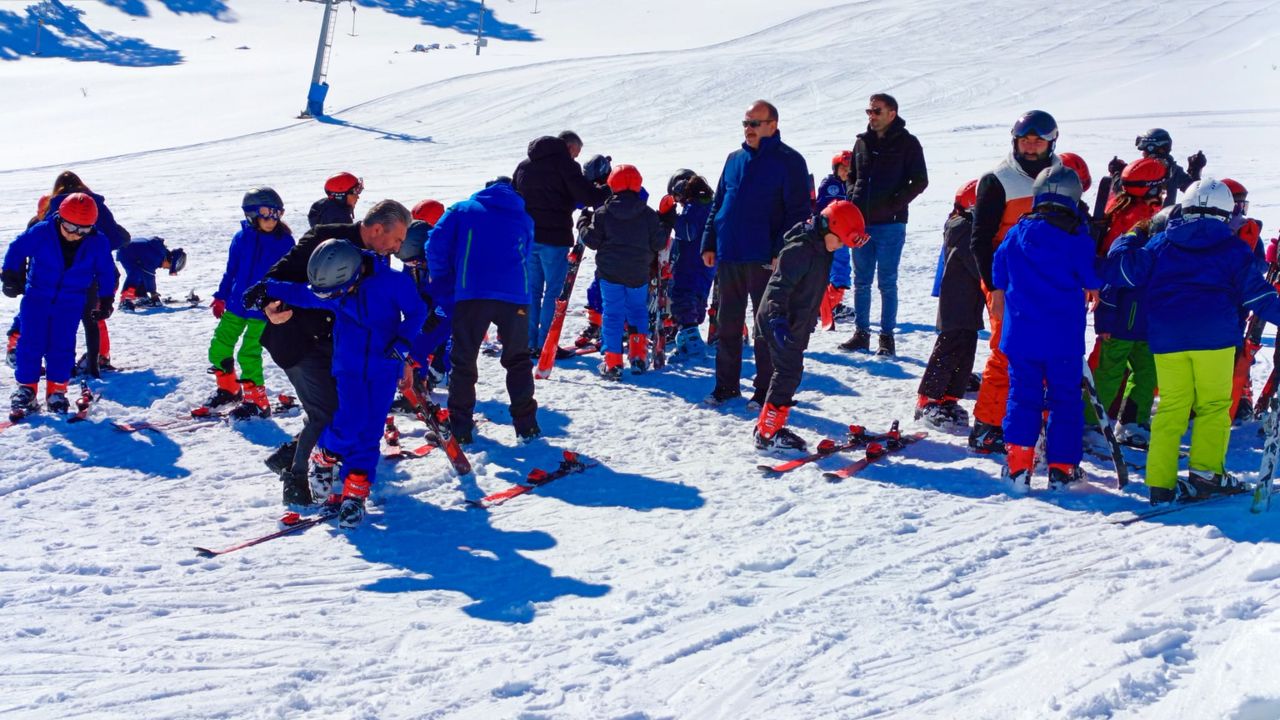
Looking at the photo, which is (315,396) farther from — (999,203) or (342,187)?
(999,203)

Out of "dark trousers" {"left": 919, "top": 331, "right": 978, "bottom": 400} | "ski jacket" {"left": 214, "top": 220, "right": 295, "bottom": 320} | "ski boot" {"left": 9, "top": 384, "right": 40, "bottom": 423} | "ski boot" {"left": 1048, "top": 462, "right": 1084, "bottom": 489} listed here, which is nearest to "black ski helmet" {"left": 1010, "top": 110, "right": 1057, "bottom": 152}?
"dark trousers" {"left": 919, "top": 331, "right": 978, "bottom": 400}

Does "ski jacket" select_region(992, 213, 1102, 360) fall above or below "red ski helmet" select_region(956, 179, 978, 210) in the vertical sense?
below

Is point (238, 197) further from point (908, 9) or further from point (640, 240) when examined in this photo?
point (908, 9)

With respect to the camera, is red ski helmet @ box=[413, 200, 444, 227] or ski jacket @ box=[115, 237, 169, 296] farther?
ski jacket @ box=[115, 237, 169, 296]

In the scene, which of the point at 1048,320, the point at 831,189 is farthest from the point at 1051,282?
the point at 831,189

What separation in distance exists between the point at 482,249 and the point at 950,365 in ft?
10.5

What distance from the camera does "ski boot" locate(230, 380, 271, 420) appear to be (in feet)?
26.1

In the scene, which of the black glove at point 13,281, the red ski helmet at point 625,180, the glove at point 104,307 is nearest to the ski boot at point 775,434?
the red ski helmet at point 625,180

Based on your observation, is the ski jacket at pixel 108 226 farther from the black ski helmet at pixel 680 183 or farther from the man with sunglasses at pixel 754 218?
the man with sunglasses at pixel 754 218

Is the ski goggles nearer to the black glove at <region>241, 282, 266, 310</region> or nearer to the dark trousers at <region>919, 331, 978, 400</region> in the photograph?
the black glove at <region>241, 282, 266, 310</region>

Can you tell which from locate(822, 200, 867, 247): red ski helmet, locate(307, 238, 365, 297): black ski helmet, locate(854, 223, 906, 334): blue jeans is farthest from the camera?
locate(854, 223, 906, 334): blue jeans

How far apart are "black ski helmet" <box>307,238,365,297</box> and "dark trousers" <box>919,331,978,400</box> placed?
380 centimetres

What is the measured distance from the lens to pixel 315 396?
6.36 m

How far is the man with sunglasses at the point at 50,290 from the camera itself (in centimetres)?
794
